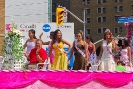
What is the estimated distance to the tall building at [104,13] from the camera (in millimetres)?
99000

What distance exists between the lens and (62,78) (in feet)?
27.5

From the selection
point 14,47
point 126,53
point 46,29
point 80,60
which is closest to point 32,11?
point 46,29

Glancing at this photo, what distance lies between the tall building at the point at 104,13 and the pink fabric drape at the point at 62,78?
89461 millimetres

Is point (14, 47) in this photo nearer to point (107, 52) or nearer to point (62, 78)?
point (62, 78)

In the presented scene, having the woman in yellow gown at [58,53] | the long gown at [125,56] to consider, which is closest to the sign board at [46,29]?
the long gown at [125,56]

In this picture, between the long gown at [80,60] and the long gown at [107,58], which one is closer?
the long gown at [107,58]

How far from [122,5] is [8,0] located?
1467 inches

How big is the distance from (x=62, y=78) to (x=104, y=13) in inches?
3685

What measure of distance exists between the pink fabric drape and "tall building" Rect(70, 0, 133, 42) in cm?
8946

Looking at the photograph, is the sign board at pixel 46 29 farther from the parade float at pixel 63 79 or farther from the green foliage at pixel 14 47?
the parade float at pixel 63 79

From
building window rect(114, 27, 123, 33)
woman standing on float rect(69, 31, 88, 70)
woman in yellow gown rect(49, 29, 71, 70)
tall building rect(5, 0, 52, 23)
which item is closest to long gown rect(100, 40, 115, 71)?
woman standing on float rect(69, 31, 88, 70)

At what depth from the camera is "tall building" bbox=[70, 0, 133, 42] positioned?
3898 inches

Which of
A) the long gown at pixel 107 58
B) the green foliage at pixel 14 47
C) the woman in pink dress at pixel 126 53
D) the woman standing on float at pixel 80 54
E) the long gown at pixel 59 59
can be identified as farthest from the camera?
the woman in pink dress at pixel 126 53

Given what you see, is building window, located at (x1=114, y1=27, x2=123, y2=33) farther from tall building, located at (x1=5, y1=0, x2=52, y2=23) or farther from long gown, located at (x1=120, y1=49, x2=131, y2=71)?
long gown, located at (x1=120, y1=49, x2=131, y2=71)
